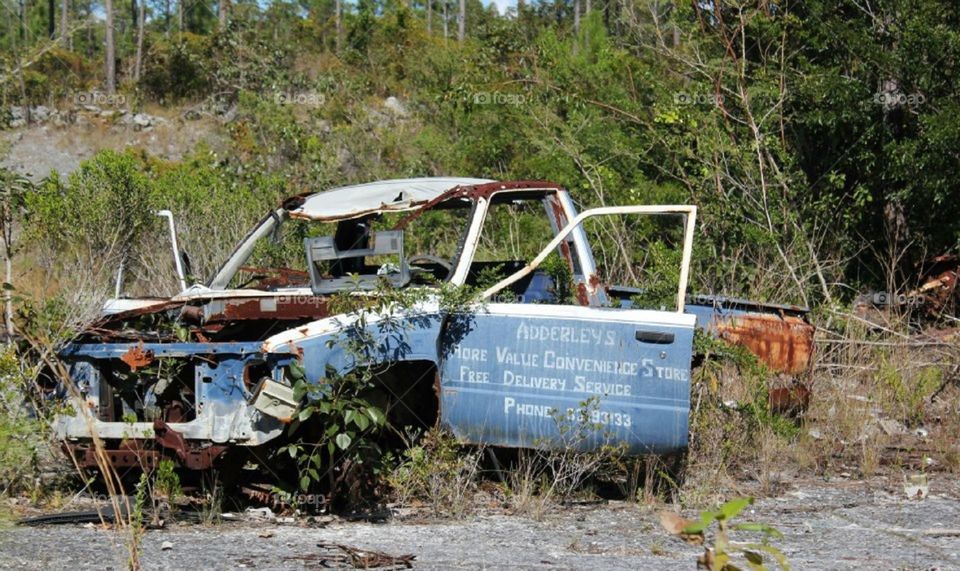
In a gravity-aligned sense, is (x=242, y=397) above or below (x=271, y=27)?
below

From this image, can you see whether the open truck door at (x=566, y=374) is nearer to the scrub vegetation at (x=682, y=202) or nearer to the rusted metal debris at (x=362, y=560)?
the scrub vegetation at (x=682, y=202)

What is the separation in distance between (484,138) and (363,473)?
11.6 m

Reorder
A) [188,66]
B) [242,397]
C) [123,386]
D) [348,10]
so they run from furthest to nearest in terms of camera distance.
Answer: [348,10], [188,66], [123,386], [242,397]

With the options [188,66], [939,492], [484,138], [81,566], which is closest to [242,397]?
[81,566]

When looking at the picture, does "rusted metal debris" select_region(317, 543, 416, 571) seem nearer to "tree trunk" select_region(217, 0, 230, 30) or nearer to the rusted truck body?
the rusted truck body

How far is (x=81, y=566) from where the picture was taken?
5480 millimetres

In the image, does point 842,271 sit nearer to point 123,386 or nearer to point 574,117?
point 574,117

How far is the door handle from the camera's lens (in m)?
7.02

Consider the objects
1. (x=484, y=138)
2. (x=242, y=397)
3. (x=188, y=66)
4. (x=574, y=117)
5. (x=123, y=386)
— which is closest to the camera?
(x=242, y=397)

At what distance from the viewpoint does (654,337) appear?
7.03m

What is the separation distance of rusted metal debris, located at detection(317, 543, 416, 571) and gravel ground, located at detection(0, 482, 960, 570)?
0.21ft

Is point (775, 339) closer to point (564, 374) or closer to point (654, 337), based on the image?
point (654, 337)

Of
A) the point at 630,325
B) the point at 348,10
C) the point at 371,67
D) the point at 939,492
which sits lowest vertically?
the point at 939,492

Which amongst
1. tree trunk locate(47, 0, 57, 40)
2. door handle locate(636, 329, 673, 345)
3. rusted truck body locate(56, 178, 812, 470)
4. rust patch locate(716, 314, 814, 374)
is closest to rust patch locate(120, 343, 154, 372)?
rusted truck body locate(56, 178, 812, 470)
